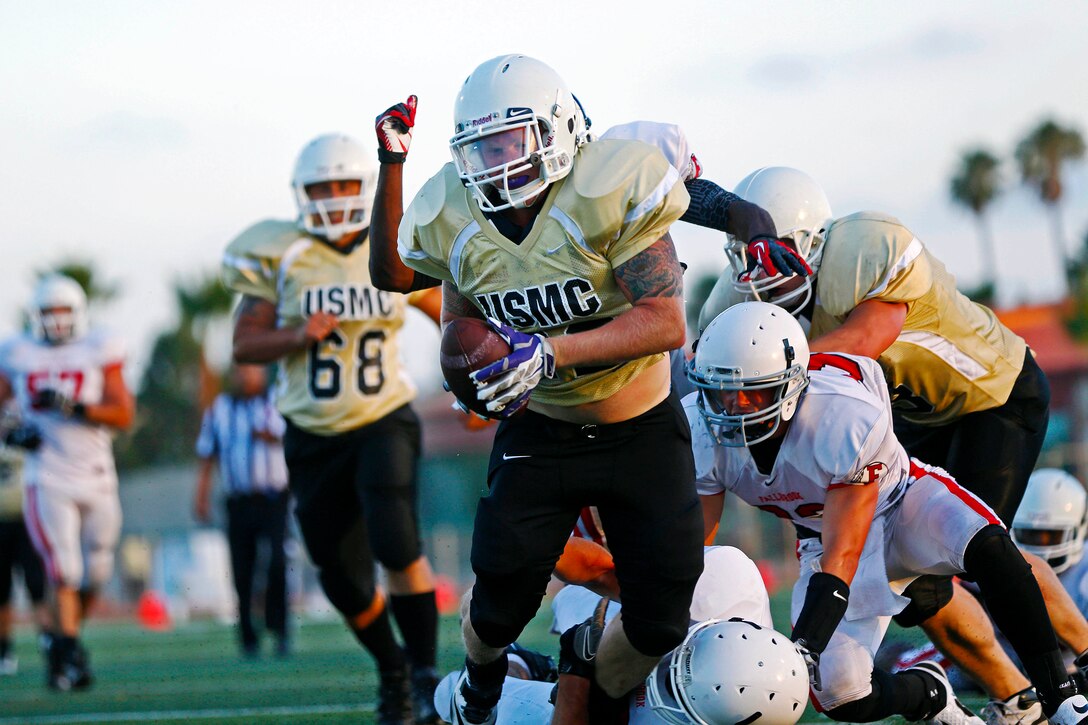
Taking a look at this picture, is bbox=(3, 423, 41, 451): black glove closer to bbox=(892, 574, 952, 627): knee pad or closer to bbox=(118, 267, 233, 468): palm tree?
bbox=(892, 574, 952, 627): knee pad

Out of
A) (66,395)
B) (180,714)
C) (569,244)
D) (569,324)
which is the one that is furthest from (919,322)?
(66,395)

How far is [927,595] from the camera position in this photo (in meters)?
4.40

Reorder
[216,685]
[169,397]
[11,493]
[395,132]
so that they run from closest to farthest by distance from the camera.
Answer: [395,132]
[216,685]
[11,493]
[169,397]

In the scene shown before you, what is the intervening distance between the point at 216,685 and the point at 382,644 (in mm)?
2381

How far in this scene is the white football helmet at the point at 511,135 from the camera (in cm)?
360

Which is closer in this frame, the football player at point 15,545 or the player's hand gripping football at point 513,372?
the player's hand gripping football at point 513,372

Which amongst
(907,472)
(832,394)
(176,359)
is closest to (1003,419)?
(907,472)

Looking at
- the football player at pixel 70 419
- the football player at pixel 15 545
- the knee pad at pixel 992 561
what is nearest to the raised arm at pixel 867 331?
the knee pad at pixel 992 561

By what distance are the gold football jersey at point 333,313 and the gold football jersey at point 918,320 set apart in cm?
144

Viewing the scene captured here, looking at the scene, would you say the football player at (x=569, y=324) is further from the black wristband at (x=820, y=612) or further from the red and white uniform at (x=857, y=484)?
the red and white uniform at (x=857, y=484)

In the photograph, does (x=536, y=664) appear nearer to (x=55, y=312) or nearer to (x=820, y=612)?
(x=820, y=612)

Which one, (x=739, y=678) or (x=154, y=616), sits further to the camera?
(x=154, y=616)

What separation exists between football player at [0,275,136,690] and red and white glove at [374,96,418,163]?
425cm

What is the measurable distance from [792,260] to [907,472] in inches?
31.6
